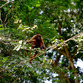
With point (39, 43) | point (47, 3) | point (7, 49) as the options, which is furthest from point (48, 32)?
point (47, 3)

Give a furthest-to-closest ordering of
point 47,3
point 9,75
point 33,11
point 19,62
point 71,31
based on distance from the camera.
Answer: point 71,31
point 47,3
point 33,11
point 9,75
point 19,62

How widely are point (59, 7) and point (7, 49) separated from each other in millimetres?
3509

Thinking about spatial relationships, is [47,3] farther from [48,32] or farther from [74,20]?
[48,32]

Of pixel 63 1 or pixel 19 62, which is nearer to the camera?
pixel 19 62

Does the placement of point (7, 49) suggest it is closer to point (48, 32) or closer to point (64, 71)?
point (48, 32)

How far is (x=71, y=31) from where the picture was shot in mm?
9508

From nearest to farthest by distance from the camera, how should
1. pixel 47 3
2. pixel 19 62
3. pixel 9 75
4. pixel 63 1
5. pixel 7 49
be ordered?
pixel 19 62 < pixel 7 49 < pixel 9 75 < pixel 63 1 < pixel 47 3

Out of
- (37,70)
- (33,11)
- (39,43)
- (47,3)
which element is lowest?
(37,70)

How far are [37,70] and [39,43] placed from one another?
1.44 m

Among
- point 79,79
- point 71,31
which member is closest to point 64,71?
point 79,79

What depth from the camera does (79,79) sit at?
8.80m

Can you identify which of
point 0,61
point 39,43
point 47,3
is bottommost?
point 0,61

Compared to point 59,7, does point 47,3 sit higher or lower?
higher

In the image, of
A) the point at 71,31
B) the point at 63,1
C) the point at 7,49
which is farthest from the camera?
the point at 71,31
